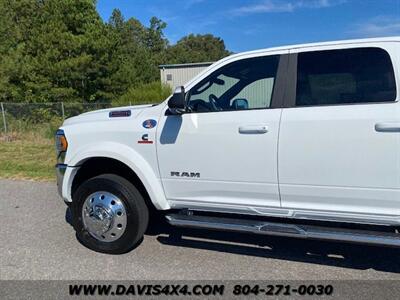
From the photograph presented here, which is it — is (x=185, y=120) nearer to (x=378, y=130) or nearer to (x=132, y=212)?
(x=132, y=212)

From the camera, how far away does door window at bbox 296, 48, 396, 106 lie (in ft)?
11.1

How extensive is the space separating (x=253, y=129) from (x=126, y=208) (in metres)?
1.57

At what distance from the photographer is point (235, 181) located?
379cm

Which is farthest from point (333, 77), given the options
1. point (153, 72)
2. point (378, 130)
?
point (153, 72)

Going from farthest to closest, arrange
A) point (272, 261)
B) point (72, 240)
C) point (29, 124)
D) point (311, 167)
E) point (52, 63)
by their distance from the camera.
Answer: point (52, 63)
point (29, 124)
point (72, 240)
point (272, 261)
point (311, 167)

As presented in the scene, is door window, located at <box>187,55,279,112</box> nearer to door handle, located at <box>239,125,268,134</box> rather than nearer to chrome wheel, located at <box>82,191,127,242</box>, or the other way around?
door handle, located at <box>239,125,268,134</box>

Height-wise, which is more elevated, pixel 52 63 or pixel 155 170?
pixel 52 63

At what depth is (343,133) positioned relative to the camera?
3.35 meters

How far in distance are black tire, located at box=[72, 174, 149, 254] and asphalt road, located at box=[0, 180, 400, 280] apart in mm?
112

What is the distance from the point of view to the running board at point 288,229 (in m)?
3.35

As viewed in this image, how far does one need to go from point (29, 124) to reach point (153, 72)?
33.3m

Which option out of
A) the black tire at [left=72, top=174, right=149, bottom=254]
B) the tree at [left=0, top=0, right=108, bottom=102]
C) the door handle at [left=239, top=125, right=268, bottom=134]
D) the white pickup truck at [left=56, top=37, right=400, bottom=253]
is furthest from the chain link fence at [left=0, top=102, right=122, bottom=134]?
the door handle at [left=239, top=125, right=268, bottom=134]

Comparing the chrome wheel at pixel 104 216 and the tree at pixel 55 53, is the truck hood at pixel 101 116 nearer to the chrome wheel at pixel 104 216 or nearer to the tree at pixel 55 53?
the chrome wheel at pixel 104 216

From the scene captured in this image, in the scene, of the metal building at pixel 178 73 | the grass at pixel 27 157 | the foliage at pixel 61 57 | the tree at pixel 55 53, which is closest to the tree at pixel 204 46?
the metal building at pixel 178 73
